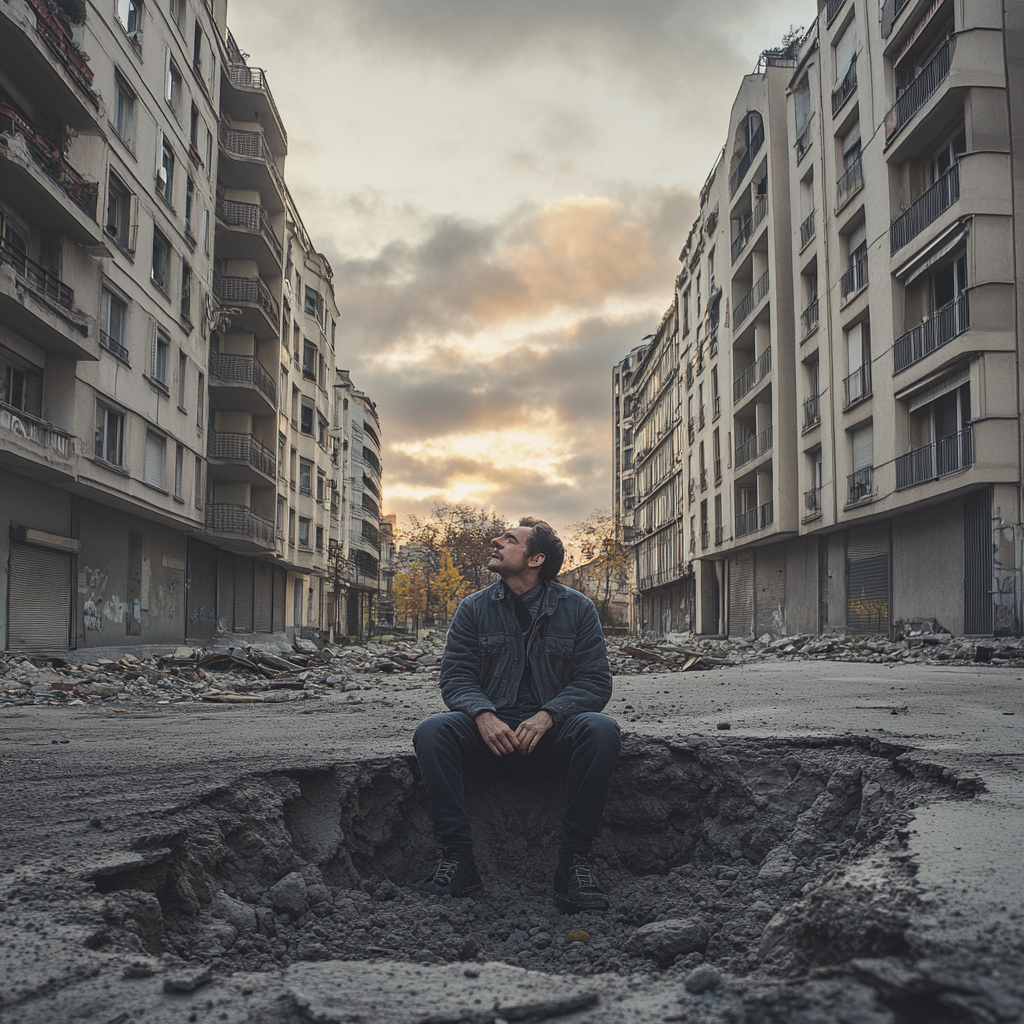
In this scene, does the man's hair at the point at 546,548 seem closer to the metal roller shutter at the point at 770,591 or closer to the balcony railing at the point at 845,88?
the balcony railing at the point at 845,88

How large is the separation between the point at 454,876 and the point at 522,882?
1.76ft

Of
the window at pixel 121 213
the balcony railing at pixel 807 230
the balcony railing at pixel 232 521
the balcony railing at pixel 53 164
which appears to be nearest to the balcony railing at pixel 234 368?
the balcony railing at pixel 232 521

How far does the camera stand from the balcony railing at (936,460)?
1658 cm

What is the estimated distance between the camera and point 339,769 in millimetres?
4102

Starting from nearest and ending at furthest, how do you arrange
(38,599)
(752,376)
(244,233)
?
(38,599) → (244,233) → (752,376)

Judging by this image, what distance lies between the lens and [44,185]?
561 inches

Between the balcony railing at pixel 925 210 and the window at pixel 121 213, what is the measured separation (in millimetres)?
17481

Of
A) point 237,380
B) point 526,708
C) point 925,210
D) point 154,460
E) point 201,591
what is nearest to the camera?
point 526,708

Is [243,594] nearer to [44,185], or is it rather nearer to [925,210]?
[44,185]

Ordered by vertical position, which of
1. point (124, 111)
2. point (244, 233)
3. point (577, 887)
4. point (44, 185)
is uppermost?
point (244, 233)

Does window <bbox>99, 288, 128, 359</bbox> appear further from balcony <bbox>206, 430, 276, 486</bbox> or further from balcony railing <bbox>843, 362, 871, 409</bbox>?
balcony railing <bbox>843, 362, 871, 409</bbox>

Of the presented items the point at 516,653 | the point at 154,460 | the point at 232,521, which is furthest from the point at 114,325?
the point at 516,653

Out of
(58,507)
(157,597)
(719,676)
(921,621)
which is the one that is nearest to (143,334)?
(58,507)

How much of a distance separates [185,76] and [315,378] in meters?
18.1
